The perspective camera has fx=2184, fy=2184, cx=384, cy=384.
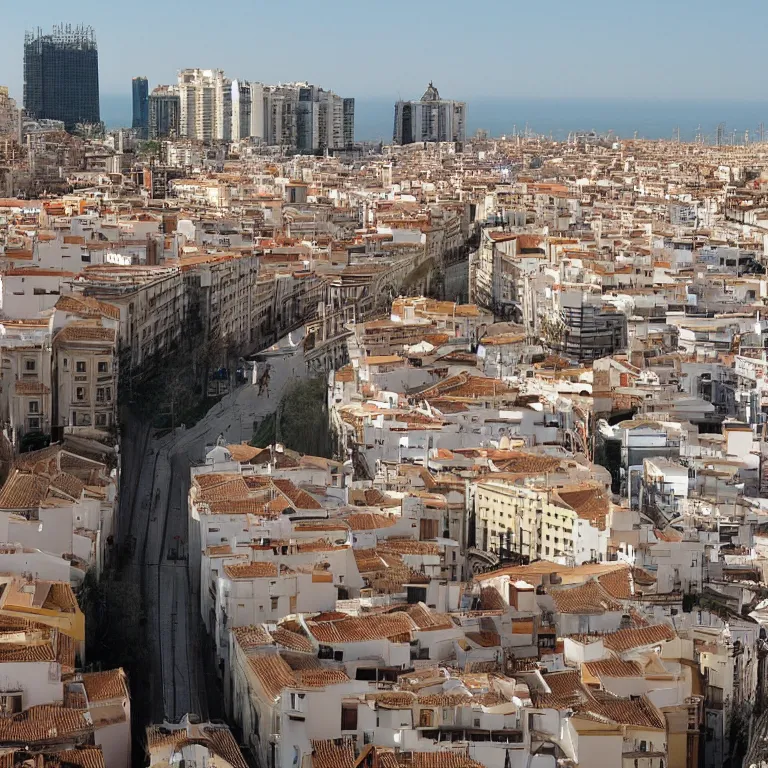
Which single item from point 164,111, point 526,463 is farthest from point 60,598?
point 164,111

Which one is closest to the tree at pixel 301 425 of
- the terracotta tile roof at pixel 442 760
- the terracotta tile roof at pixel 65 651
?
the terracotta tile roof at pixel 65 651

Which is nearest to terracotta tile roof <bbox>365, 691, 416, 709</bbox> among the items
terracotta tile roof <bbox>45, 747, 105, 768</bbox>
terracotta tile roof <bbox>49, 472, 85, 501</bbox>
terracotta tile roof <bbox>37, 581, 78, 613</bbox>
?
terracotta tile roof <bbox>45, 747, 105, 768</bbox>

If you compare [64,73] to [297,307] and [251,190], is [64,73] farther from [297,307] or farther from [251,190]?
[297,307]

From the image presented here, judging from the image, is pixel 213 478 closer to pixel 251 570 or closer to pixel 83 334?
pixel 251 570

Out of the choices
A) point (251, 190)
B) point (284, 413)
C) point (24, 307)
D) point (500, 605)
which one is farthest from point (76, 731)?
point (251, 190)

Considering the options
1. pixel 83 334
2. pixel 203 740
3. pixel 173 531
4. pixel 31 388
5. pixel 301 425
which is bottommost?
pixel 173 531

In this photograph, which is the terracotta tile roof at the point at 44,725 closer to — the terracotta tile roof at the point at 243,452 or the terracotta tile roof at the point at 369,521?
the terracotta tile roof at the point at 369,521
